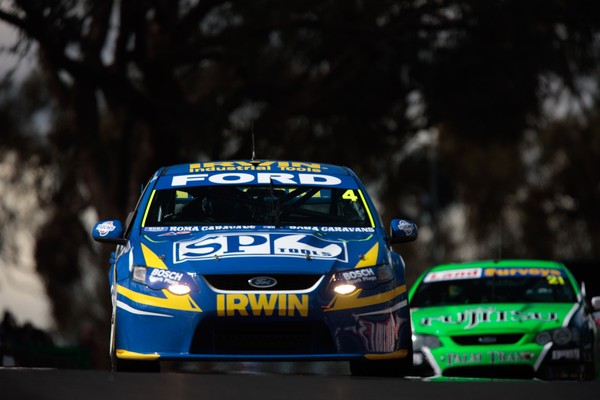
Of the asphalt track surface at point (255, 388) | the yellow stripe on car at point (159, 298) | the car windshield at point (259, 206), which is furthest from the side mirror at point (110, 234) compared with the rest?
the asphalt track surface at point (255, 388)

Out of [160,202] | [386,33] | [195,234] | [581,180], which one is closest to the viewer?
[195,234]

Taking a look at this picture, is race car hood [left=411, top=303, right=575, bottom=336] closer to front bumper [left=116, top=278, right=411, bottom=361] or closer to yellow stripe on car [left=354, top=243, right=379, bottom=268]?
yellow stripe on car [left=354, top=243, right=379, bottom=268]

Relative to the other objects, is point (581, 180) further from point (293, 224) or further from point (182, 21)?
point (293, 224)

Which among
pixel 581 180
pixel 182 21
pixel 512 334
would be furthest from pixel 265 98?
pixel 581 180

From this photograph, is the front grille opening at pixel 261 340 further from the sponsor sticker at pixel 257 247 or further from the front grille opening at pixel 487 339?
the front grille opening at pixel 487 339

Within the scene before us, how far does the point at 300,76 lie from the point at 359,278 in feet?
60.2

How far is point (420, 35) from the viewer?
25.0m

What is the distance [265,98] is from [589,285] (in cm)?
767

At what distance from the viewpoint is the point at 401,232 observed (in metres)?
11.2

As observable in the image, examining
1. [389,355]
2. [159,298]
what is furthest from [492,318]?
[159,298]

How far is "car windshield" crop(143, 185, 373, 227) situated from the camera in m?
11.2

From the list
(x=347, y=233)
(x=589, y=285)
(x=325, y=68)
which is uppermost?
(x=325, y=68)

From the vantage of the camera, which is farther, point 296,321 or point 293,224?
point 293,224

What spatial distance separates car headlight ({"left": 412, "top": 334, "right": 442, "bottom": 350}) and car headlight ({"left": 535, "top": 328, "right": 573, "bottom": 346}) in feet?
2.91
